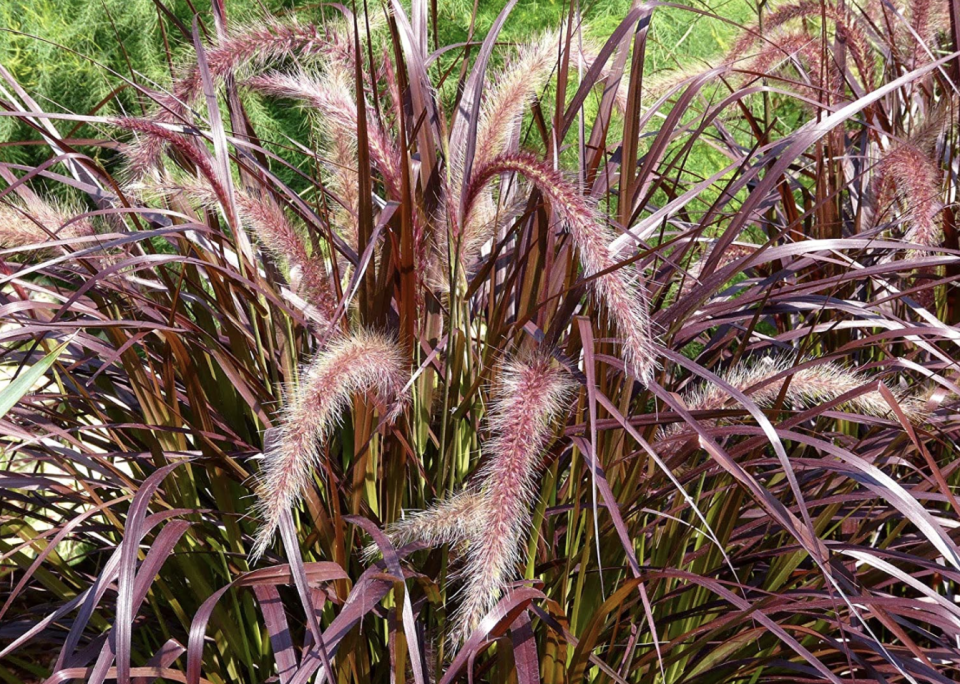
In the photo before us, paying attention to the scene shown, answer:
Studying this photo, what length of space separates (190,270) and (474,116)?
748mm

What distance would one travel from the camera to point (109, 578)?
4.17 feet

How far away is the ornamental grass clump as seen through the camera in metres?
1.16

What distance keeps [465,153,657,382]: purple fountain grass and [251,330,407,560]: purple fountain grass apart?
0.89ft

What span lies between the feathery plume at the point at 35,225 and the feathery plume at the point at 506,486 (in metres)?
0.77

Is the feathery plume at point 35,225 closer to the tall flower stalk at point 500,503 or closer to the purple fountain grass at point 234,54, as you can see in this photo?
the purple fountain grass at point 234,54

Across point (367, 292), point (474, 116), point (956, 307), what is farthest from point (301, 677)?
point (956, 307)

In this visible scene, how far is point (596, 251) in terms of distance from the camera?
40.8 inches

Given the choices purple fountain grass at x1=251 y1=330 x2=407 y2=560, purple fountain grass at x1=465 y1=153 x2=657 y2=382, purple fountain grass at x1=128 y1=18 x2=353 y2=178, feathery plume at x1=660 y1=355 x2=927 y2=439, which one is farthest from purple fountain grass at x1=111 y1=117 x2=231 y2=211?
feathery plume at x1=660 y1=355 x2=927 y2=439

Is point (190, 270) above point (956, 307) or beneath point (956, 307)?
above

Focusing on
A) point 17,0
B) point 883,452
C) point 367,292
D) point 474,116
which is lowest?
point 883,452

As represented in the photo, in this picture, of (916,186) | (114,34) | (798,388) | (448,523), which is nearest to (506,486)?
(448,523)

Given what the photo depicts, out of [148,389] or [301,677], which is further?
[148,389]

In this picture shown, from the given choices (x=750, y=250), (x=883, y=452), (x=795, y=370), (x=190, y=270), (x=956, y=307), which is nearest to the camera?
(x=795, y=370)

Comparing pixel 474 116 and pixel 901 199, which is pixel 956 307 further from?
pixel 474 116
